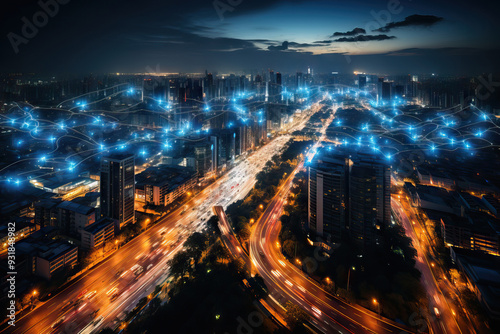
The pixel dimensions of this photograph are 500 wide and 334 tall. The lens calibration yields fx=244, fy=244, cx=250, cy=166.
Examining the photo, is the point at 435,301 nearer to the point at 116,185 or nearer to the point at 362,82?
the point at 116,185

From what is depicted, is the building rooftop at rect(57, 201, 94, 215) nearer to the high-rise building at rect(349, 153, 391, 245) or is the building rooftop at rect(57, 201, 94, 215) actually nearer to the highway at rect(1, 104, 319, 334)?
the highway at rect(1, 104, 319, 334)

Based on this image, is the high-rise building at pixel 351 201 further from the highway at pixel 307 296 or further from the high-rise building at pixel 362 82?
the high-rise building at pixel 362 82

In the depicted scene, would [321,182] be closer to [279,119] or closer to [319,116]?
[279,119]

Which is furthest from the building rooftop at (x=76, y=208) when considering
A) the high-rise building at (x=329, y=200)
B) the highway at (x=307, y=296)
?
the high-rise building at (x=329, y=200)

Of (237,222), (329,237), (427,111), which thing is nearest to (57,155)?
(237,222)

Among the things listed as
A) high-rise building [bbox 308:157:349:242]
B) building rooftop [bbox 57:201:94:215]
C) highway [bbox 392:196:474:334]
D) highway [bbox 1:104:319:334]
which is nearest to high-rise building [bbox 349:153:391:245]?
high-rise building [bbox 308:157:349:242]

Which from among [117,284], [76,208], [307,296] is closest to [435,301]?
[307,296]

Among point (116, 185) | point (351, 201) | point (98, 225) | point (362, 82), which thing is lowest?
point (98, 225)
